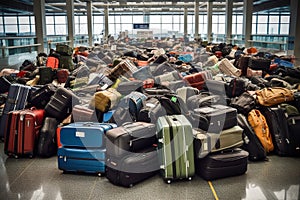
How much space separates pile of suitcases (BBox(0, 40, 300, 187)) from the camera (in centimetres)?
444

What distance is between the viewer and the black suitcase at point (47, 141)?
5.46 meters

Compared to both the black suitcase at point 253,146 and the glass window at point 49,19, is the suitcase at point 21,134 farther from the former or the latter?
the glass window at point 49,19

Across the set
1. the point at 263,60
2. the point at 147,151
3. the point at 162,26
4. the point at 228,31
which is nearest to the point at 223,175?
the point at 147,151

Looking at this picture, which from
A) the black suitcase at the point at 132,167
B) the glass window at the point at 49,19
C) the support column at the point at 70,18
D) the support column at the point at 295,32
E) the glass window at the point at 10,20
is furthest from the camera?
the glass window at the point at 49,19

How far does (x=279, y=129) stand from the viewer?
5516mm

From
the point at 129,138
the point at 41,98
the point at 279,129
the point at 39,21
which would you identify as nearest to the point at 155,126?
the point at 129,138

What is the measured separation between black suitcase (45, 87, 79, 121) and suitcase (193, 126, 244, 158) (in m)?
2.50

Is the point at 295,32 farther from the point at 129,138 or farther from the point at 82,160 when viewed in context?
the point at 82,160

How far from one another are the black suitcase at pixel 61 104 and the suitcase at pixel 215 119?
242cm

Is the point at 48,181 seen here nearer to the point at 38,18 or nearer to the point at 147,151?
the point at 147,151

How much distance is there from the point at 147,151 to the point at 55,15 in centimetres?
4250

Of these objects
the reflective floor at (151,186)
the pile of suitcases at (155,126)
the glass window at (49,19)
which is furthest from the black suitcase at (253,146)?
the glass window at (49,19)

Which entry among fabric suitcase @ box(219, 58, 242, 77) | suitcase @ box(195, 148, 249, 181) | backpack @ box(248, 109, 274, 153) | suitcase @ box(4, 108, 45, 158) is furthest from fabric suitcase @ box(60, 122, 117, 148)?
fabric suitcase @ box(219, 58, 242, 77)

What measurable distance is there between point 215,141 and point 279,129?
1.61m
